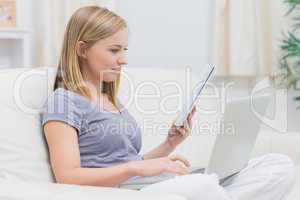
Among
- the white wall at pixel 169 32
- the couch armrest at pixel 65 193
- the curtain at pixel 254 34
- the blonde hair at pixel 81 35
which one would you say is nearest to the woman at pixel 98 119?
the blonde hair at pixel 81 35

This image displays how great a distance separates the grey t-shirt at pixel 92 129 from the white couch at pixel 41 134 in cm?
9

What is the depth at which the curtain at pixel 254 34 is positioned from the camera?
2609mm

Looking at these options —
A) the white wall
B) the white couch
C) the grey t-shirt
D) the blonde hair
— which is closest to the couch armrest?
the white couch

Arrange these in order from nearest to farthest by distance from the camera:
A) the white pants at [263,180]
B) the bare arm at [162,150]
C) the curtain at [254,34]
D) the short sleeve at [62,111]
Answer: the short sleeve at [62,111] → the white pants at [263,180] → the bare arm at [162,150] → the curtain at [254,34]

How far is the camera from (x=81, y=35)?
1.43 meters

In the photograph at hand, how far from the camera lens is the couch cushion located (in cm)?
139

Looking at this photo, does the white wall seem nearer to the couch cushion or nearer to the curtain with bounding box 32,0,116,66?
the curtain with bounding box 32,0,116,66

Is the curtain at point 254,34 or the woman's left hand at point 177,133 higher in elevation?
the curtain at point 254,34

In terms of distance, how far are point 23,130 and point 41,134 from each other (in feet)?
0.17

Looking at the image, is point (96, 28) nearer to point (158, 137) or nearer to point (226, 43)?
point (158, 137)

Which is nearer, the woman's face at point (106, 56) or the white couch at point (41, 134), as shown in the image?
the white couch at point (41, 134)

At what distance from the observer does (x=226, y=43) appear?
2.69m

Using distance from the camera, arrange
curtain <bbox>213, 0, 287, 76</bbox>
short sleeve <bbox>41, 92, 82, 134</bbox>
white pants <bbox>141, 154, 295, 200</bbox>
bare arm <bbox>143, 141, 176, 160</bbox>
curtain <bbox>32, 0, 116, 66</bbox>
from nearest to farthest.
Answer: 1. short sleeve <bbox>41, 92, 82, 134</bbox>
2. white pants <bbox>141, 154, 295, 200</bbox>
3. bare arm <bbox>143, 141, 176, 160</bbox>
4. curtain <bbox>213, 0, 287, 76</bbox>
5. curtain <bbox>32, 0, 116, 66</bbox>

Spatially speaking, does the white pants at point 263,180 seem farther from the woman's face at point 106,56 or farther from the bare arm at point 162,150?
the woman's face at point 106,56
